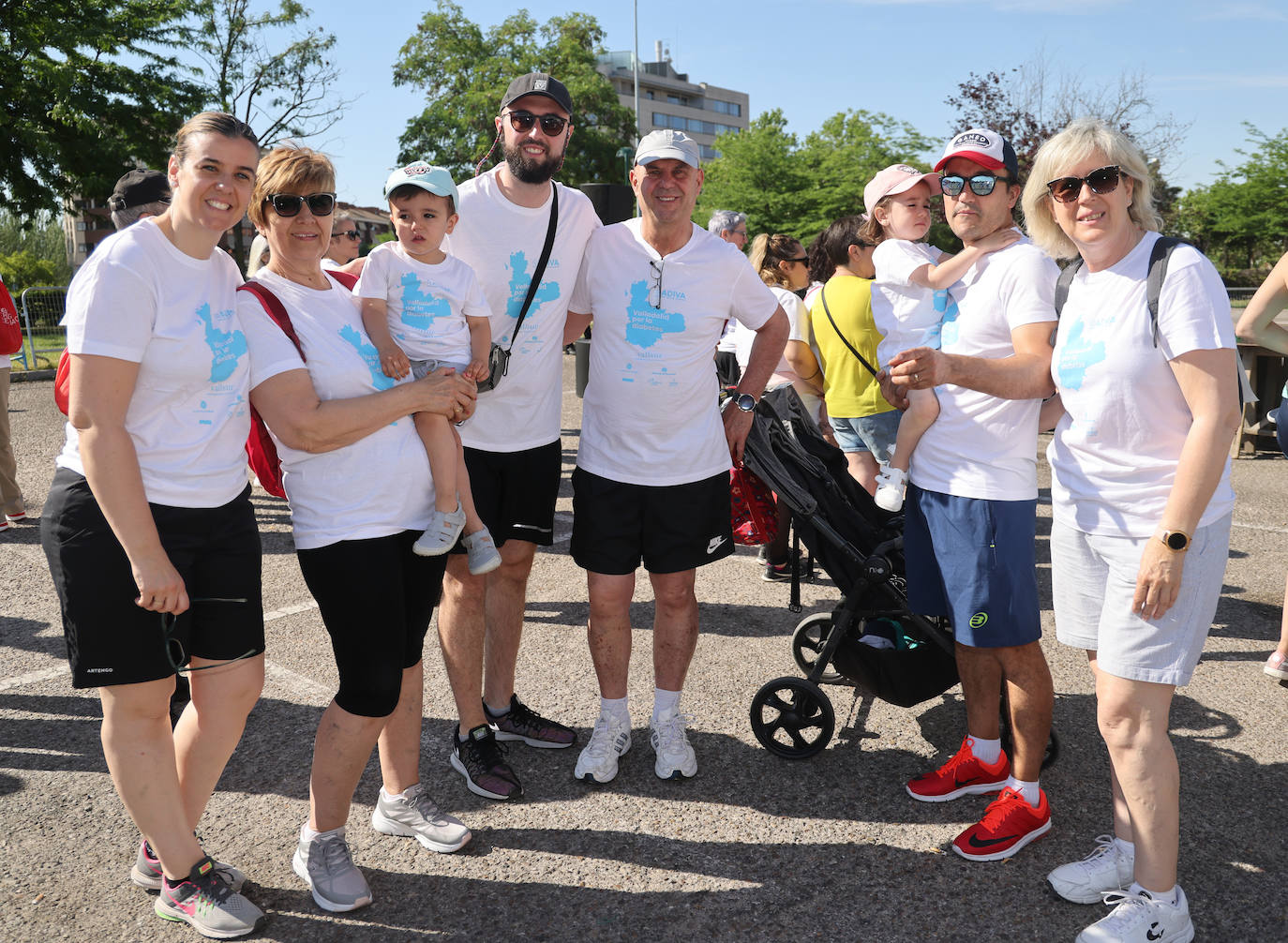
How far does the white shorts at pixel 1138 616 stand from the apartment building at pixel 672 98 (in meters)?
96.9

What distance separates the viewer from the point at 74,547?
Answer: 2428mm

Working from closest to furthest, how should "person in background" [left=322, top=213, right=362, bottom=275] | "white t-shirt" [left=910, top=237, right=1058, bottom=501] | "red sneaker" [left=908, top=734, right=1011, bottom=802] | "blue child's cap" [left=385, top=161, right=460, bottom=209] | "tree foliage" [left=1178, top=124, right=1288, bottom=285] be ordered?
"white t-shirt" [left=910, top=237, right=1058, bottom=501] < "blue child's cap" [left=385, top=161, right=460, bottom=209] < "red sneaker" [left=908, top=734, right=1011, bottom=802] < "person in background" [left=322, top=213, right=362, bottom=275] < "tree foliage" [left=1178, top=124, right=1288, bottom=285]

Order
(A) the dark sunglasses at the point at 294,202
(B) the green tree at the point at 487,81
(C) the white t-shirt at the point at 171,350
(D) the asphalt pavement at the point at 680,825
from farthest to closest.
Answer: (B) the green tree at the point at 487,81, (D) the asphalt pavement at the point at 680,825, (A) the dark sunglasses at the point at 294,202, (C) the white t-shirt at the point at 171,350

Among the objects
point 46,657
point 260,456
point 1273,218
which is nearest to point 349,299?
point 260,456

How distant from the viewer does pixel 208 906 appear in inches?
105

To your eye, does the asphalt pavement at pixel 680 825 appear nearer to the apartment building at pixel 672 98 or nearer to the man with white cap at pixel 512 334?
the man with white cap at pixel 512 334

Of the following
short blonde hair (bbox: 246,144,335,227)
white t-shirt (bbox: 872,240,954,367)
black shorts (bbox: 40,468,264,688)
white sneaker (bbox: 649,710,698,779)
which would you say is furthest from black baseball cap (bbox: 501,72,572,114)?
white sneaker (bbox: 649,710,698,779)

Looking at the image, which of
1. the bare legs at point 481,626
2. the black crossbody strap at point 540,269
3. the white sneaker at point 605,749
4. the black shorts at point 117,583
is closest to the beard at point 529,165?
the black crossbody strap at point 540,269

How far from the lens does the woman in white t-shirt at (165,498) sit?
2.30m

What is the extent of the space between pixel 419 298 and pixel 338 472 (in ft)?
2.49

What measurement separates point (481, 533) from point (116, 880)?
160 cm

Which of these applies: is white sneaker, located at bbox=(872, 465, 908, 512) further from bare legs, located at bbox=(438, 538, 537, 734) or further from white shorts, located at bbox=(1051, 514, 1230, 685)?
bare legs, located at bbox=(438, 538, 537, 734)

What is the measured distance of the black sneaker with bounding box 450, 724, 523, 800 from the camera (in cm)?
346

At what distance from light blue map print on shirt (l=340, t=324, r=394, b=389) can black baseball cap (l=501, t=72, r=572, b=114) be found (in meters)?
1.33
